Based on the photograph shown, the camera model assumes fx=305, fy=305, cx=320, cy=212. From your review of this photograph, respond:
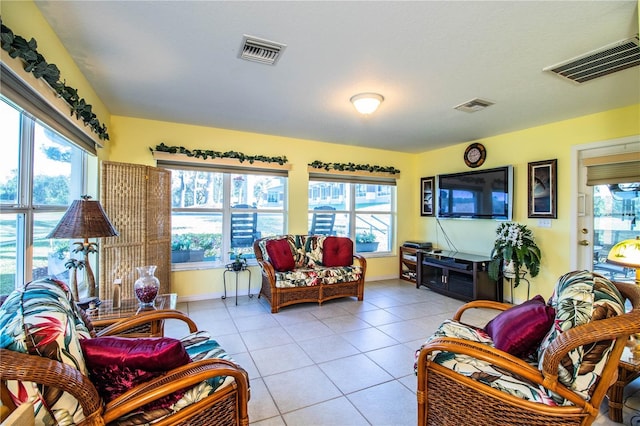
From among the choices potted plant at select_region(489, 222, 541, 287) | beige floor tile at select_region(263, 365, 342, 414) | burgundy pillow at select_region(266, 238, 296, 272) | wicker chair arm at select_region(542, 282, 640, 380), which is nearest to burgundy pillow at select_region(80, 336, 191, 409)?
beige floor tile at select_region(263, 365, 342, 414)

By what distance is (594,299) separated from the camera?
1.34 m

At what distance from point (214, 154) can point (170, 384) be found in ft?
11.6

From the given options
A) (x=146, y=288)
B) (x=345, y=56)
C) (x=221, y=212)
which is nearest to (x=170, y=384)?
(x=146, y=288)

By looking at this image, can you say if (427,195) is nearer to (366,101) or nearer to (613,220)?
(613,220)

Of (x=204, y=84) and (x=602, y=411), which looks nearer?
(x=602, y=411)

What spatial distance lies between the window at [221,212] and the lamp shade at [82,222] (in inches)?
80.5

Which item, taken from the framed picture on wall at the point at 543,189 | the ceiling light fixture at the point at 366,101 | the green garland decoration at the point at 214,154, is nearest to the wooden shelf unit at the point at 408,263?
the framed picture on wall at the point at 543,189

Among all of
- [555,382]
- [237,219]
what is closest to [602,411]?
[555,382]

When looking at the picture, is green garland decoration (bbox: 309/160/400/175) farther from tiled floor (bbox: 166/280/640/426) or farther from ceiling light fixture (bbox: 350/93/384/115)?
tiled floor (bbox: 166/280/640/426)

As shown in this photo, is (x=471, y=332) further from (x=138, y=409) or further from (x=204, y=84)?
(x=204, y=84)

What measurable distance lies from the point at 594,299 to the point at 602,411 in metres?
1.24

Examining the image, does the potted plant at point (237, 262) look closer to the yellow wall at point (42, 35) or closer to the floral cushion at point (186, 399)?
the yellow wall at point (42, 35)

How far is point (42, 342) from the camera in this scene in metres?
0.99

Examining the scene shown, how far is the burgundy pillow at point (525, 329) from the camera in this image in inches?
60.8
